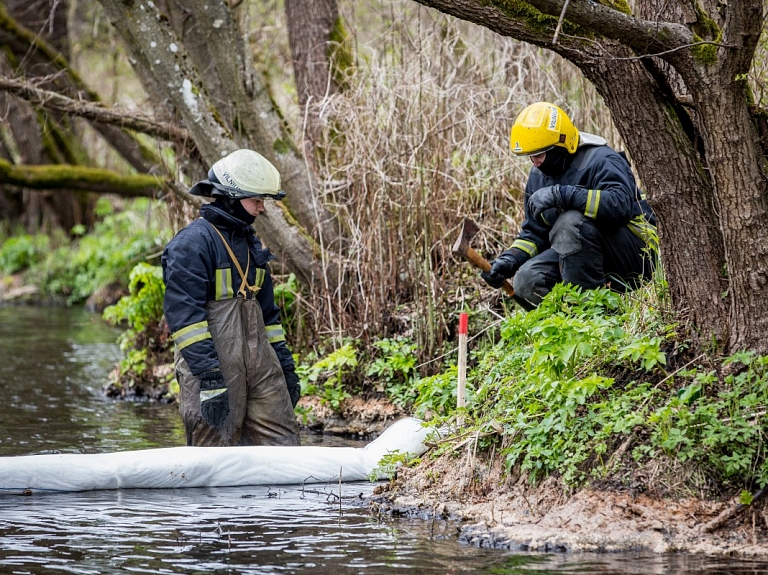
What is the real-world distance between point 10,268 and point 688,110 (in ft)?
53.8

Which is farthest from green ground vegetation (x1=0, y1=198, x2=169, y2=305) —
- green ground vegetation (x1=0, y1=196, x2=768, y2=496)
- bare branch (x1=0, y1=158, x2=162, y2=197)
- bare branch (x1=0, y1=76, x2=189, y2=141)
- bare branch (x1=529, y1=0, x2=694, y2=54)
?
bare branch (x1=529, y1=0, x2=694, y2=54)

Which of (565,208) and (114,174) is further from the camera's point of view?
(114,174)

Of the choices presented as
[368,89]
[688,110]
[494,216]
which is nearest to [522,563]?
[688,110]

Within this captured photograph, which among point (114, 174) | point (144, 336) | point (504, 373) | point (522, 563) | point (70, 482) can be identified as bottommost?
point (522, 563)

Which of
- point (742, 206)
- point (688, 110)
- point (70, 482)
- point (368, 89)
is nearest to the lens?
point (742, 206)

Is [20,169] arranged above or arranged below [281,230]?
above

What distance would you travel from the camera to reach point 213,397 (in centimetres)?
597

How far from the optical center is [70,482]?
18.1 ft

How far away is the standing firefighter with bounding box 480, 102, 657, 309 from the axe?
12 cm

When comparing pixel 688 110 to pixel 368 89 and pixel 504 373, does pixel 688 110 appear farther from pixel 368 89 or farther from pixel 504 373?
pixel 368 89

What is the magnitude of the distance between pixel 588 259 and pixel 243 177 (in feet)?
7.52

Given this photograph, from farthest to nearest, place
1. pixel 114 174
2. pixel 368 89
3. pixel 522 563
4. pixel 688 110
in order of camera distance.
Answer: pixel 114 174 → pixel 368 89 → pixel 688 110 → pixel 522 563

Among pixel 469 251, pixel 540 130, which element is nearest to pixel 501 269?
pixel 469 251

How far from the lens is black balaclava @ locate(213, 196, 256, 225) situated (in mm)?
6281
